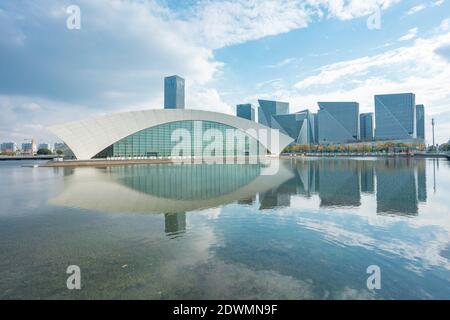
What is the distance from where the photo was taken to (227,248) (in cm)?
582

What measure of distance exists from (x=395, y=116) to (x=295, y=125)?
5407cm

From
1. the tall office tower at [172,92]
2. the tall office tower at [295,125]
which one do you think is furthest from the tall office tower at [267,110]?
the tall office tower at [172,92]

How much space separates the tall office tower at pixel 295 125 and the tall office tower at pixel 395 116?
135 ft

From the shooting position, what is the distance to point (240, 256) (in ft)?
17.5

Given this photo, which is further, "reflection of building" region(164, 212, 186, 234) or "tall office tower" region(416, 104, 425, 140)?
"tall office tower" region(416, 104, 425, 140)

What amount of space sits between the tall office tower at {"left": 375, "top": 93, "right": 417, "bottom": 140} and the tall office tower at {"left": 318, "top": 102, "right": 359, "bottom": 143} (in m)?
18.9

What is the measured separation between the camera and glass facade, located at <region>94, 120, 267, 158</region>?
46.0m

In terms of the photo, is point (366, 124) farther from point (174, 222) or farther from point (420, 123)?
point (174, 222)

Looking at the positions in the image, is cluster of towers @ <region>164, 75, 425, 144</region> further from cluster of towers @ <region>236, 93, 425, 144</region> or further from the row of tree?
the row of tree

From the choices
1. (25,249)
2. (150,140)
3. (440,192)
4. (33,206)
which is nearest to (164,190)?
(33,206)

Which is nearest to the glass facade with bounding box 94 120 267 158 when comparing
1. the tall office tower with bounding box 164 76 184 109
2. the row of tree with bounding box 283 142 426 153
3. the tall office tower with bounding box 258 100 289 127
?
the row of tree with bounding box 283 142 426 153

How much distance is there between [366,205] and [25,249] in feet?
39.2

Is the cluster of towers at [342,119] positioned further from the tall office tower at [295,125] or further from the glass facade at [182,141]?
the glass facade at [182,141]

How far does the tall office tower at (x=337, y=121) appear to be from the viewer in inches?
5940
